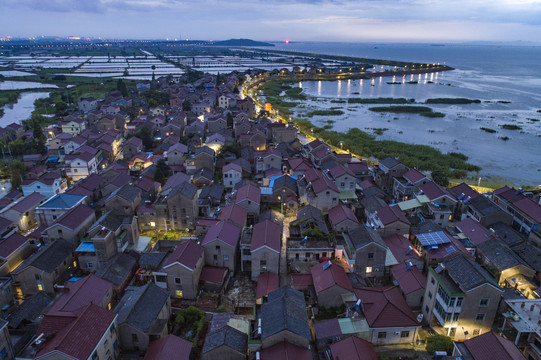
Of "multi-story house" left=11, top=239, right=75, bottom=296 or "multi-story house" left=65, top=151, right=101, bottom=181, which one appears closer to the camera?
"multi-story house" left=11, top=239, right=75, bottom=296

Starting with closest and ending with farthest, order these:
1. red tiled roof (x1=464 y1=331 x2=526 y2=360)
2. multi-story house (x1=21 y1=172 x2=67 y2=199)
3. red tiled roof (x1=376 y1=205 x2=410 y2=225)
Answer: red tiled roof (x1=464 y1=331 x2=526 y2=360), red tiled roof (x1=376 y1=205 x2=410 y2=225), multi-story house (x1=21 y1=172 x2=67 y2=199)

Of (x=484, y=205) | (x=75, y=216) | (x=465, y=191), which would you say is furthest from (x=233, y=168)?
(x=484, y=205)

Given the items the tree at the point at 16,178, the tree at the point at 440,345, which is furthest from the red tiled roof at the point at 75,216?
the tree at the point at 440,345

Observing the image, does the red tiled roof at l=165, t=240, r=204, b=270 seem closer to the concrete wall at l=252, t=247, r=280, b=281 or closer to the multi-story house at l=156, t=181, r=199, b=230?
the concrete wall at l=252, t=247, r=280, b=281

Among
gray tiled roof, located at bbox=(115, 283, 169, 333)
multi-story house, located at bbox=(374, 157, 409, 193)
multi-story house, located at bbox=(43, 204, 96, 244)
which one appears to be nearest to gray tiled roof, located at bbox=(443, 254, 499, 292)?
gray tiled roof, located at bbox=(115, 283, 169, 333)

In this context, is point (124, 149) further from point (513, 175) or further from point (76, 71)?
point (76, 71)
